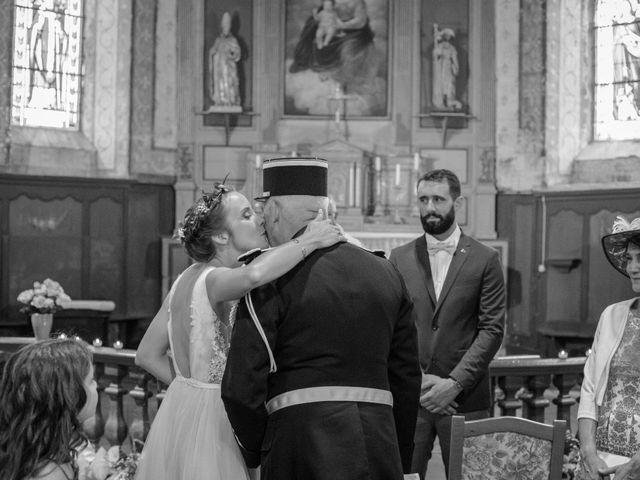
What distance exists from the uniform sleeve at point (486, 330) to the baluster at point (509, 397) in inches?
21.6

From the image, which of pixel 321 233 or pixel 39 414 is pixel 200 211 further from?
pixel 39 414

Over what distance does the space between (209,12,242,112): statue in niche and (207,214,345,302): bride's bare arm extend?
907 cm

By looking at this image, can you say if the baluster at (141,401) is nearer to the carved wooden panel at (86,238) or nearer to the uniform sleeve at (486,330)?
the uniform sleeve at (486,330)

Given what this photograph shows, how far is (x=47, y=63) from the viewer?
11430 millimetres

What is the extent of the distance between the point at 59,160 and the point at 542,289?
583cm

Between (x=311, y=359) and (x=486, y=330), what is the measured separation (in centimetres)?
148

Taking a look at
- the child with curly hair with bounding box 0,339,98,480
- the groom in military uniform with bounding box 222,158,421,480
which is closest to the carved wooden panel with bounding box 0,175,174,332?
the groom in military uniform with bounding box 222,158,421,480

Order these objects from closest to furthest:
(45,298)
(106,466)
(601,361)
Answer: (601,361) → (106,466) → (45,298)

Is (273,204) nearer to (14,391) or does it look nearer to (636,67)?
(14,391)

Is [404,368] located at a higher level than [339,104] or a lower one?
lower

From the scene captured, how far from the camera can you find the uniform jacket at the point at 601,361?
3.40 meters

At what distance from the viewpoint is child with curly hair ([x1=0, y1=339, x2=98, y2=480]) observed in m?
2.30

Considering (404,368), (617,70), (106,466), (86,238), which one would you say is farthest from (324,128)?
(404,368)

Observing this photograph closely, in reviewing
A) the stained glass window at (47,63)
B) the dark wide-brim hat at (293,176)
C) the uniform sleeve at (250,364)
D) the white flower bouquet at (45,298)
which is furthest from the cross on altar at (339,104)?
the uniform sleeve at (250,364)
